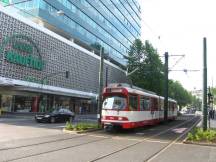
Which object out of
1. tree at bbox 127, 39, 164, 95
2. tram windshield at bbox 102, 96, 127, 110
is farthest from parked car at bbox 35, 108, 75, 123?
tree at bbox 127, 39, 164, 95

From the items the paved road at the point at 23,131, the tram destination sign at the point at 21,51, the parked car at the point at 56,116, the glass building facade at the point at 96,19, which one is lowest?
the paved road at the point at 23,131

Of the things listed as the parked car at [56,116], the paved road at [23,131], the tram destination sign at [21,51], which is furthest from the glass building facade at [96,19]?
the paved road at [23,131]

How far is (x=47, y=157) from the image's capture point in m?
10.7

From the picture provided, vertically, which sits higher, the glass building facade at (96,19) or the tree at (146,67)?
the glass building facade at (96,19)

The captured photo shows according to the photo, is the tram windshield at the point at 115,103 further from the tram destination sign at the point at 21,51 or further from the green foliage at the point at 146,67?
the green foliage at the point at 146,67

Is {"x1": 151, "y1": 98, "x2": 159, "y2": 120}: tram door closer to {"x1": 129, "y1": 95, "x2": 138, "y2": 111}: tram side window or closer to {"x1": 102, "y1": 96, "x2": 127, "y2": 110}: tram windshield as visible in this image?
{"x1": 129, "y1": 95, "x2": 138, "y2": 111}: tram side window

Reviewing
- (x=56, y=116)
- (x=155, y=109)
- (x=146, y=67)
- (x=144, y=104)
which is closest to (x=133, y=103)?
(x=144, y=104)

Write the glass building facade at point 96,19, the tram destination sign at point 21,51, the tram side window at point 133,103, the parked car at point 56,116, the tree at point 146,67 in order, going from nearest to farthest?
the tram side window at point 133,103, the parked car at point 56,116, the tram destination sign at point 21,51, the glass building facade at point 96,19, the tree at point 146,67

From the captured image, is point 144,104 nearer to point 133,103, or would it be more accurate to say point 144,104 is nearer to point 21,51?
point 133,103

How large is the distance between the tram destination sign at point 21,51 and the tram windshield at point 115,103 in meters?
26.6

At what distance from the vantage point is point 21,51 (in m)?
48.3

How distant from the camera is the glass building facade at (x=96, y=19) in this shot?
52.6m

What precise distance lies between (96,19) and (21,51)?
91.7 ft

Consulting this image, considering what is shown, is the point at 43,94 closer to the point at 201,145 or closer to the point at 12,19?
the point at 12,19
